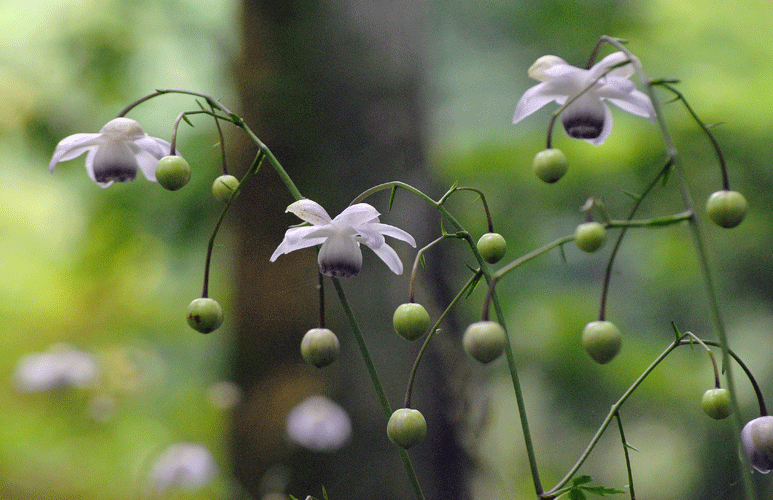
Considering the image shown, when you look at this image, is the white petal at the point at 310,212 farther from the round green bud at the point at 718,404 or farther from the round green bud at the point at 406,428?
the round green bud at the point at 718,404

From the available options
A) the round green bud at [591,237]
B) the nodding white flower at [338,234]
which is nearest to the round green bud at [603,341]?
the round green bud at [591,237]

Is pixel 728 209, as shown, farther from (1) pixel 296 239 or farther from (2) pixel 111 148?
(2) pixel 111 148

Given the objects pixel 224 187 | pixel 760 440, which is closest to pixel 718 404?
pixel 760 440

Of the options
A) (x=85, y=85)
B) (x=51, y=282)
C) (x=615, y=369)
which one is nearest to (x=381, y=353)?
(x=615, y=369)

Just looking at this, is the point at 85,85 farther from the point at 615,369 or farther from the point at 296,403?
the point at 615,369

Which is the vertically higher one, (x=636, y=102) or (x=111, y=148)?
(x=111, y=148)
